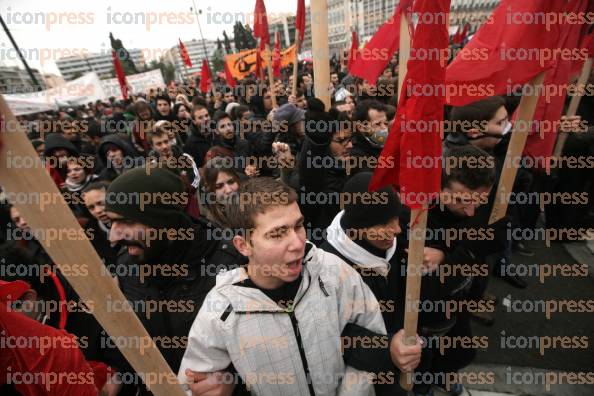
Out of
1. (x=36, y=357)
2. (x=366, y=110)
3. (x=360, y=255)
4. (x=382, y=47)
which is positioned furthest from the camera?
(x=382, y=47)

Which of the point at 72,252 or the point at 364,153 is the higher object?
the point at 72,252

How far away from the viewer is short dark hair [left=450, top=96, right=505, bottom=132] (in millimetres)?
2604

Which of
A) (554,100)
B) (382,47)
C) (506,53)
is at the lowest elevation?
(554,100)

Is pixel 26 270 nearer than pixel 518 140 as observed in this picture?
Yes

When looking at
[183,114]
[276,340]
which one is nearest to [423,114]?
[276,340]

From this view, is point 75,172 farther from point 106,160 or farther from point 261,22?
point 261,22

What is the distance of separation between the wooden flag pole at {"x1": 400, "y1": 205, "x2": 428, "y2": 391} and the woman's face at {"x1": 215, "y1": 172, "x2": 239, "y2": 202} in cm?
174

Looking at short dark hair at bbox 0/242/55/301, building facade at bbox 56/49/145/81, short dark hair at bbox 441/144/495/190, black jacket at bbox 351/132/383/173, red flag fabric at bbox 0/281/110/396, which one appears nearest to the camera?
Answer: red flag fabric at bbox 0/281/110/396

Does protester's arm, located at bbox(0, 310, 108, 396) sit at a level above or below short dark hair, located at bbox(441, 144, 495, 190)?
below

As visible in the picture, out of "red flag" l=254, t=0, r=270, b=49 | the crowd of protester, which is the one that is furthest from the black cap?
"red flag" l=254, t=0, r=270, b=49

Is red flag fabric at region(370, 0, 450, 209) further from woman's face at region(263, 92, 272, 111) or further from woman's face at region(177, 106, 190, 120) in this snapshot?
woman's face at region(177, 106, 190, 120)

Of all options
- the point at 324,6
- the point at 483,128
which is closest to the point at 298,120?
the point at 324,6

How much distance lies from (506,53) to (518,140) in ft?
2.04

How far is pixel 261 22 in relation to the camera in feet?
17.1
